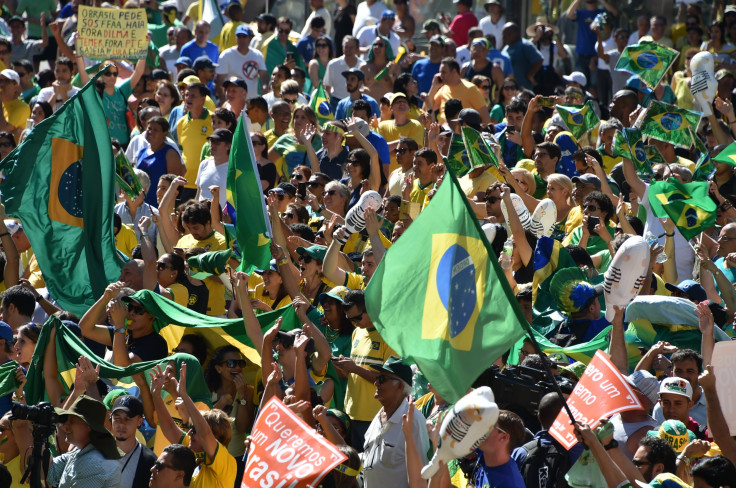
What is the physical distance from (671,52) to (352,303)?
17.9 ft

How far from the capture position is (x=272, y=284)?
896 centimetres

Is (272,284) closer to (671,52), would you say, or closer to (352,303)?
(352,303)

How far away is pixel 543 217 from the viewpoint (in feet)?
30.9

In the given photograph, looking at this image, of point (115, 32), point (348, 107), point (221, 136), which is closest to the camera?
point (221, 136)

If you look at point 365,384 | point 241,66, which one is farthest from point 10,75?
point 365,384

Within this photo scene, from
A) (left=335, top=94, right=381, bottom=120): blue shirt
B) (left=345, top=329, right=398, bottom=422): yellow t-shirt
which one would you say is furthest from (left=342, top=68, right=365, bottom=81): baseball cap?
(left=345, top=329, right=398, bottom=422): yellow t-shirt

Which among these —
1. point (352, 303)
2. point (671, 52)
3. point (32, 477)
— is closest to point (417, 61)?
point (671, 52)

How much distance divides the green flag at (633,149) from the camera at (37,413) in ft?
18.0

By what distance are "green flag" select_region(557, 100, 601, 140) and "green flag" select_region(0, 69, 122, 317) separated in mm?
4558

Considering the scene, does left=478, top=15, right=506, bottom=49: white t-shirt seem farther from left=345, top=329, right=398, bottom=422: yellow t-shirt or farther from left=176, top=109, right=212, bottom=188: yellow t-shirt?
left=345, top=329, right=398, bottom=422: yellow t-shirt

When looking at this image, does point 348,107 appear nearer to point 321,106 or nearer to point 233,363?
point 321,106

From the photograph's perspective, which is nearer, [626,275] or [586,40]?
[626,275]

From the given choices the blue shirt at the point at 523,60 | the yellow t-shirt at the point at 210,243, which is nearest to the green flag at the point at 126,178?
the yellow t-shirt at the point at 210,243

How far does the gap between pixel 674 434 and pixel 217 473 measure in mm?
2352
